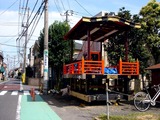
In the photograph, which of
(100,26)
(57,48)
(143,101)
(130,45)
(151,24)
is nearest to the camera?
(143,101)

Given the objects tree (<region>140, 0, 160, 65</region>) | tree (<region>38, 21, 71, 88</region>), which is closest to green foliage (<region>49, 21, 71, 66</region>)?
tree (<region>38, 21, 71, 88</region>)

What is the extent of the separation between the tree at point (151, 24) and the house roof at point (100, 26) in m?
3.86

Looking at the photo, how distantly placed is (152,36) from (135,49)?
190 cm

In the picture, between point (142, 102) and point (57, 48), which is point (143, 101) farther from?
point (57, 48)

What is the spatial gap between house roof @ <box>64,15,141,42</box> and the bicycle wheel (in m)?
4.32

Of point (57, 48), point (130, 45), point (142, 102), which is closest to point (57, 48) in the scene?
point (57, 48)

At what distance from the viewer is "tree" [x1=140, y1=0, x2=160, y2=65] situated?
19703mm

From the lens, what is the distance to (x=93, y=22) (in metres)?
14.1

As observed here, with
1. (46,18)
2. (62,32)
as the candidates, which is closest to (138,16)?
(46,18)

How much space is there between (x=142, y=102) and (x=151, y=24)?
9.60 meters

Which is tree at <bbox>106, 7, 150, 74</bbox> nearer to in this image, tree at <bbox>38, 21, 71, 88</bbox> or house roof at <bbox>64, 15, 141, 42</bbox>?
house roof at <bbox>64, 15, 141, 42</bbox>

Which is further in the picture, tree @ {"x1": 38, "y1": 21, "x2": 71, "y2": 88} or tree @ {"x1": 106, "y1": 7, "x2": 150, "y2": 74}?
tree @ {"x1": 38, "y1": 21, "x2": 71, "y2": 88}

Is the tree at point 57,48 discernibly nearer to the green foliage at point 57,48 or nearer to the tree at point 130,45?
the green foliage at point 57,48

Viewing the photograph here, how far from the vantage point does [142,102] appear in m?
11.8
